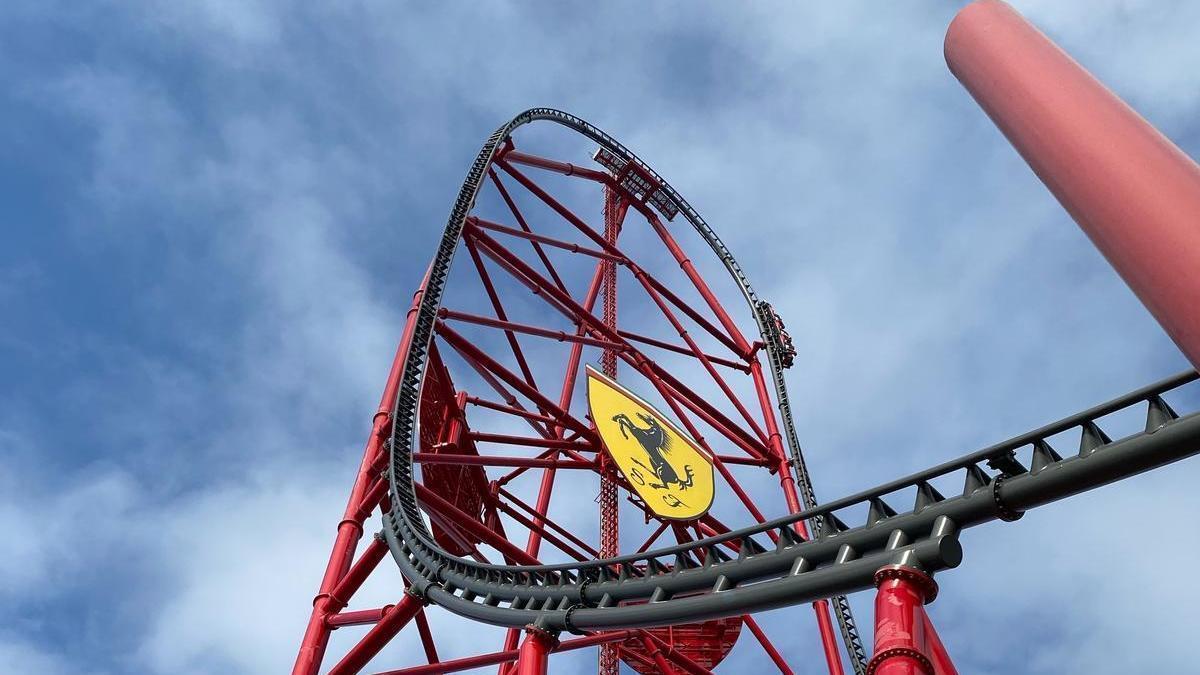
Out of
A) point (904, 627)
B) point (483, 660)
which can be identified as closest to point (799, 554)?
point (904, 627)

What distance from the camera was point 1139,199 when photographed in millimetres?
2369

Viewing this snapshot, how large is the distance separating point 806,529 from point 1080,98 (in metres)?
8.07

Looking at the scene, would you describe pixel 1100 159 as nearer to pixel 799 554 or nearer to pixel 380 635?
pixel 799 554

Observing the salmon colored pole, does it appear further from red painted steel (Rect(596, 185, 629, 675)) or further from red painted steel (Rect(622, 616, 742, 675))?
red painted steel (Rect(622, 616, 742, 675))

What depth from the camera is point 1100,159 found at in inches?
99.7

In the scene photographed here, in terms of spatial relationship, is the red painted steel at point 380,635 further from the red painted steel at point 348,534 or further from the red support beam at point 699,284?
the red support beam at point 699,284

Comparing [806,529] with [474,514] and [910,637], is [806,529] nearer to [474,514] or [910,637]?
[474,514]

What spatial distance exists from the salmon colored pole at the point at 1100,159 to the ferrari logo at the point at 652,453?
6.22 metres

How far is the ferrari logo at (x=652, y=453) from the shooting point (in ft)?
30.0

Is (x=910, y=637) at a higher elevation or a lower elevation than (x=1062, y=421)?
lower

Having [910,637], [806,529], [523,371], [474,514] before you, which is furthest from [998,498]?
[523,371]

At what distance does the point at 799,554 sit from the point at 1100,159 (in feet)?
12.4

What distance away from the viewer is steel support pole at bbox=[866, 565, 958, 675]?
4066mm

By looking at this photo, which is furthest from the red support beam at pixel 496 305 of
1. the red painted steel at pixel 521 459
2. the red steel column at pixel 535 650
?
the red steel column at pixel 535 650
